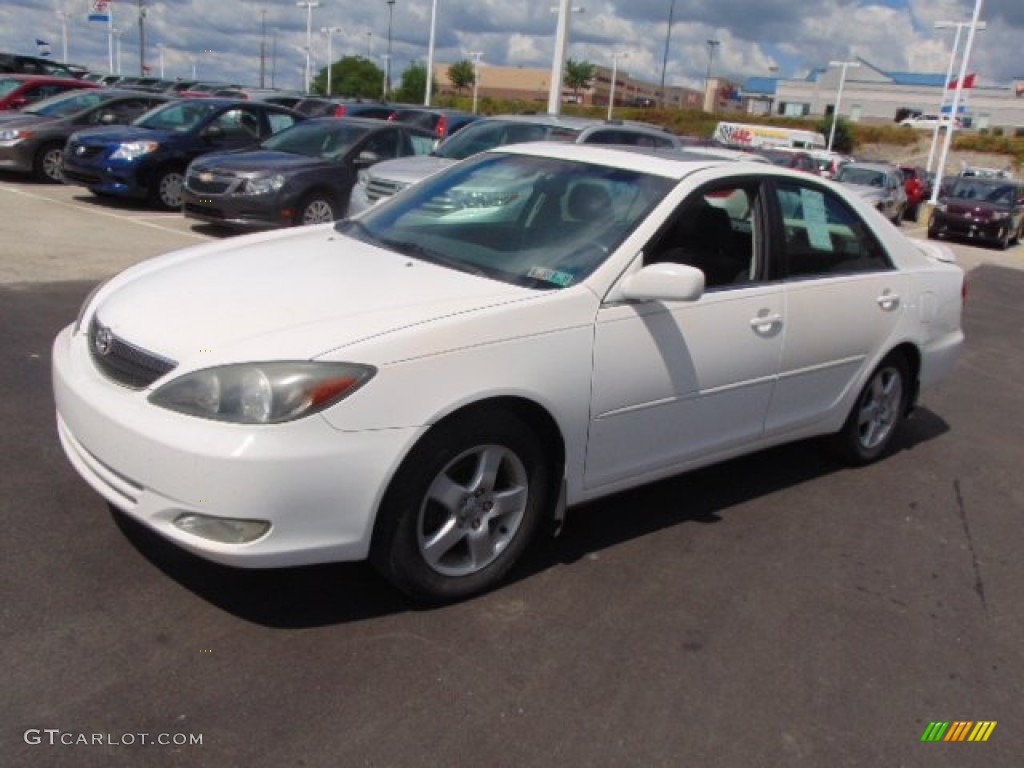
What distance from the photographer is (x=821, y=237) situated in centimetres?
469

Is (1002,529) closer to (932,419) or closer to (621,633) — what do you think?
(932,419)

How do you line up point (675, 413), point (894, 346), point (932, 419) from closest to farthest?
1. point (675, 413)
2. point (894, 346)
3. point (932, 419)

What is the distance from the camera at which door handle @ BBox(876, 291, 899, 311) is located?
4.93 m

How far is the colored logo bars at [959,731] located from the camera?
2955 mm

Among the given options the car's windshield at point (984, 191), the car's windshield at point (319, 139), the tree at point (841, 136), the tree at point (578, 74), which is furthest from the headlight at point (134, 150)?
the tree at point (578, 74)

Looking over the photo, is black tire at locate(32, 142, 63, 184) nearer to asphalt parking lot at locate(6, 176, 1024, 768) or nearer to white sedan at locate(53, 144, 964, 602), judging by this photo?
asphalt parking lot at locate(6, 176, 1024, 768)

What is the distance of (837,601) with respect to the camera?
3.74m

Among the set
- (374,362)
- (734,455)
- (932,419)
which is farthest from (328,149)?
(374,362)

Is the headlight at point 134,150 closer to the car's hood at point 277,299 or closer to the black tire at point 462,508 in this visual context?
the car's hood at point 277,299

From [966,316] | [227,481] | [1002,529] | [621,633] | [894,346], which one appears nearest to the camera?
[227,481]

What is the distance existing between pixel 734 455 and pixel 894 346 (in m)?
1.38

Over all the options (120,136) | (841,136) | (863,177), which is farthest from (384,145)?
(841,136)

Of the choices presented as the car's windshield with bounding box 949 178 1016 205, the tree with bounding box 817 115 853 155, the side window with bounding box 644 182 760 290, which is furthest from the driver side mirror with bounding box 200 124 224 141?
the tree with bounding box 817 115 853 155

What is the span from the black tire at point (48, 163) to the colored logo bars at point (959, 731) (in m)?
15.0
